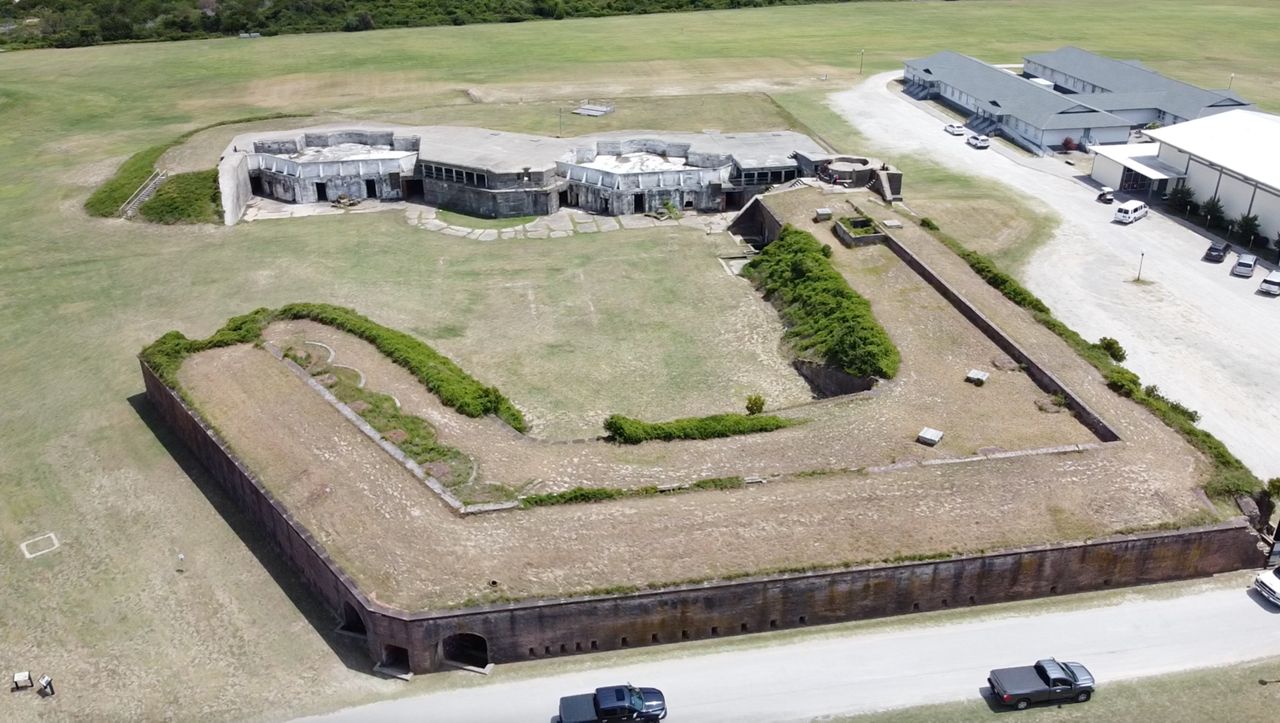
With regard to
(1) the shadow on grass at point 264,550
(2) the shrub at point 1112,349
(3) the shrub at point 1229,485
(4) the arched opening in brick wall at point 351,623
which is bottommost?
(1) the shadow on grass at point 264,550

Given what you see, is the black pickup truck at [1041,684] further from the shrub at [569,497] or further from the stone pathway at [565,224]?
the stone pathway at [565,224]

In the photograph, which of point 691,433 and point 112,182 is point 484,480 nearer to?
point 691,433

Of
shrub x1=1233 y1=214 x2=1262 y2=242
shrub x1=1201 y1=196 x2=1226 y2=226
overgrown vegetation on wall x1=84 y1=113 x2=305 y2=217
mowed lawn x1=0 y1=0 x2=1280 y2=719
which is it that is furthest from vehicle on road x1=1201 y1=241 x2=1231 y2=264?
overgrown vegetation on wall x1=84 y1=113 x2=305 y2=217

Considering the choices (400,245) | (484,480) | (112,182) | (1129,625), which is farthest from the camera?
(112,182)

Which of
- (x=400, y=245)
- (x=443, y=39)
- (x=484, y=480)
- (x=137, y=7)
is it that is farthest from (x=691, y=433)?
(x=137, y=7)

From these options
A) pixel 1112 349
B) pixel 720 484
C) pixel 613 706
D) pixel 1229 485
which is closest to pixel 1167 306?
pixel 1112 349

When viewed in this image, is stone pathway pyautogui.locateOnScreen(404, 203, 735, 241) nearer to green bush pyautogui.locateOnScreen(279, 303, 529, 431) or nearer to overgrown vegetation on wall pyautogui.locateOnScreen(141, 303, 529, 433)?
green bush pyautogui.locateOnScreen(279, 303, 529, 431)

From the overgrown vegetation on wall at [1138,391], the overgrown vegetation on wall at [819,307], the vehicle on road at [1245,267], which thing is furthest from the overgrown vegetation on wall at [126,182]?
the vehicle on road at [1245,267]
